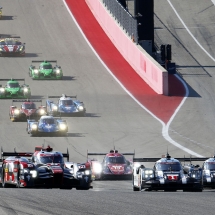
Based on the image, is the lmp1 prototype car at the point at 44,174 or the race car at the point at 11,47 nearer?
the lmp1 prototype car at the point at 44,174

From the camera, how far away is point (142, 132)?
49.4 metres

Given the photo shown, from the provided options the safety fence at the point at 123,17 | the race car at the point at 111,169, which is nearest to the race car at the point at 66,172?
the race car at the point at 111,169

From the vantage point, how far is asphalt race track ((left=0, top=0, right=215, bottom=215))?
19688 mm

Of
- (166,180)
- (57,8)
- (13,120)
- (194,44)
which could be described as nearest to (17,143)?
(13,120)

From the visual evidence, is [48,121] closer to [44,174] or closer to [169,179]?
[44,174]

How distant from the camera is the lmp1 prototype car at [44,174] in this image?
A: 30203 millimetres

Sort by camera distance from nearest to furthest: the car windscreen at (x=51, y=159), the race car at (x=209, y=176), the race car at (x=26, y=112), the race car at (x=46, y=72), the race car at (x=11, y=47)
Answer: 1. the race car at (x=209, y=176)
2. the car windscreen at (x=51, y=159)
3. the race car at (x=26, y=112)
4. the race car at (x=46, y=72)
5. the race car at (x=11, y=47)

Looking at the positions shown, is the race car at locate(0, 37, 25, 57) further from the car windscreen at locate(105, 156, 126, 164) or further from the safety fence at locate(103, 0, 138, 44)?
the car windscreen at locate(105, 156, 126, 164)

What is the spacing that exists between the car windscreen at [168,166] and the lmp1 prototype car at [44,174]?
2.45 m

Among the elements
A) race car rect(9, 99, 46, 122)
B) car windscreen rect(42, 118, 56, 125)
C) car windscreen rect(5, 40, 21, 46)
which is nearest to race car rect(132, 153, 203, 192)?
car windscreen rect(42, 118, 56, 125)

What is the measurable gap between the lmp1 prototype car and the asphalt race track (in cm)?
83

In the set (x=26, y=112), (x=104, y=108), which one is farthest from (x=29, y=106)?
Result: (x=104, y=108)

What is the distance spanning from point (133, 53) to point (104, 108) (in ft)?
37.1

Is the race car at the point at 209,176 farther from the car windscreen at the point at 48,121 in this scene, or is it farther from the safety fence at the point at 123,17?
the safety fence at the point at 123,17
